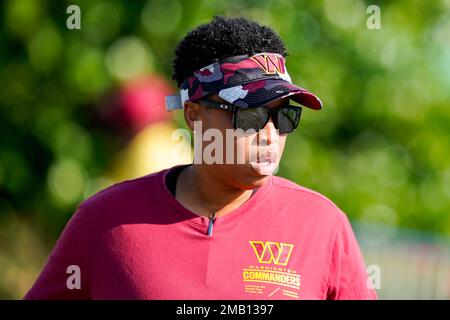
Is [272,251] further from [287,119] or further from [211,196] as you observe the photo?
[287,119]

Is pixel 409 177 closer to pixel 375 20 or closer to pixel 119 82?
pixel 375 20

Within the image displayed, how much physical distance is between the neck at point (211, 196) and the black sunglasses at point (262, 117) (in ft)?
0.79

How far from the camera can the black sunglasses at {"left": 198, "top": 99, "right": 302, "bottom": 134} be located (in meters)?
2.77

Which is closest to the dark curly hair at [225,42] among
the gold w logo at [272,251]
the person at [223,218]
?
the person at [223,218]

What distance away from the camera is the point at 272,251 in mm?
2812

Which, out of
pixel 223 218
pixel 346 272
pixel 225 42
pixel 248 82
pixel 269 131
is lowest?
pixel 346 272

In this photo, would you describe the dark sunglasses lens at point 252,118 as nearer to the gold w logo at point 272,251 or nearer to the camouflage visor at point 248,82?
the camouflage visor at point 248,82

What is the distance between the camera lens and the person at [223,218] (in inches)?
109

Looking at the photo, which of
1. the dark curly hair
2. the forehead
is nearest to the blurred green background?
the dark curly hair

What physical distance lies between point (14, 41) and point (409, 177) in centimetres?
275

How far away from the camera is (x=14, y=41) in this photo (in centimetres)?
569

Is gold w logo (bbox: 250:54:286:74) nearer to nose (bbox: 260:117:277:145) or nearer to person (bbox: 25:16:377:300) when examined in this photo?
person (bbox: 25:16:377:300)

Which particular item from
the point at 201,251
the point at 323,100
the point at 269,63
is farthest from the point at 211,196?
the point at 323,100

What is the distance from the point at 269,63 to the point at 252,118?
217 mm
